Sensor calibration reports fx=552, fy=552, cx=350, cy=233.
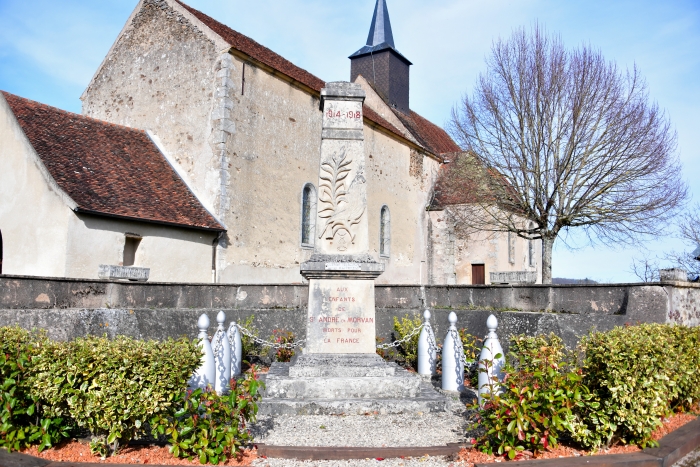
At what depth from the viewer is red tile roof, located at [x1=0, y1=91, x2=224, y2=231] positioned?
43.8ft

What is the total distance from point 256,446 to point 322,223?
3132 millimetres

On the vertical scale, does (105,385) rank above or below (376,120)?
below

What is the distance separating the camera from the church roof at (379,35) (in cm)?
3084

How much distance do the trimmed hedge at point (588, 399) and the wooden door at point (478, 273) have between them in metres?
21.4

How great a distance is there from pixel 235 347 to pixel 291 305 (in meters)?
2.83

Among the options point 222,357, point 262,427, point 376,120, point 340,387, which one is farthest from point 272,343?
point 376,120

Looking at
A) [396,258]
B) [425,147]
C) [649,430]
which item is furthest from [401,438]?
[425,147]

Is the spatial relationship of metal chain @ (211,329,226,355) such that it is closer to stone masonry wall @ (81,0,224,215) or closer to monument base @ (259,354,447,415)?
monument base @ (259,354,447,415)

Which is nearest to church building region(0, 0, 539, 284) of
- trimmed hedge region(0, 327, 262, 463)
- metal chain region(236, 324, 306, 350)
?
metal chain region(236, 324, 306, 350)

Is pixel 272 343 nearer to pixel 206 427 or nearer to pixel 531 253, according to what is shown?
pixel 206 427

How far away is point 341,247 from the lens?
7.16 metres

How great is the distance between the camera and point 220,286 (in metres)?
10.4

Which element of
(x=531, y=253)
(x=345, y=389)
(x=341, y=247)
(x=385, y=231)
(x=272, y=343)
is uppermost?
(x=385, y=231)

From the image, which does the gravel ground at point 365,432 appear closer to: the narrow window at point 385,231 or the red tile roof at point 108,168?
the red tile roof at point 108,168
